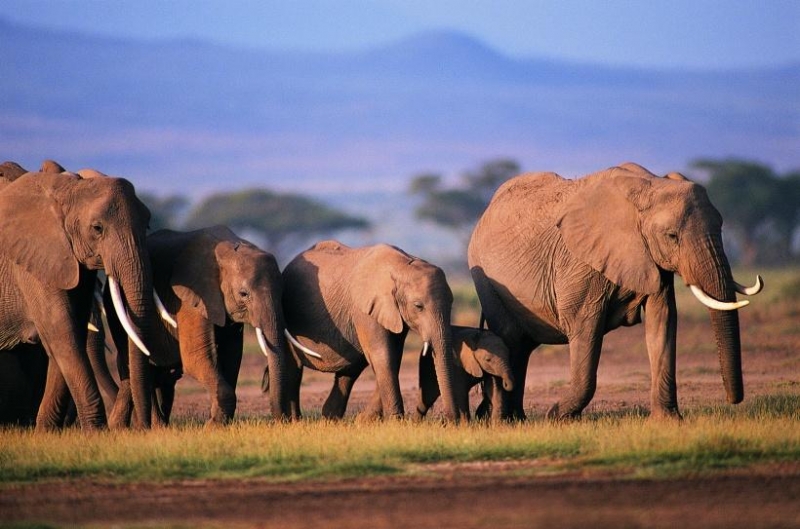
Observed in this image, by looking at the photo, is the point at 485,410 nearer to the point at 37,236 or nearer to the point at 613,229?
the point at 613,229

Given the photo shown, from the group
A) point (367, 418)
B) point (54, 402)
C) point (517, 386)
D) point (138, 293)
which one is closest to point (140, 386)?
point (54, 402)

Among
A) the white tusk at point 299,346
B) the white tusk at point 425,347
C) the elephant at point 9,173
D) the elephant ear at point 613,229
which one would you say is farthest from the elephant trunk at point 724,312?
the elephant at point 9,173

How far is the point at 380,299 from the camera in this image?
14.0 m

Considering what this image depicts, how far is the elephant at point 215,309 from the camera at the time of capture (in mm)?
13680

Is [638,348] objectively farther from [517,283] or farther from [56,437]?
[56,437]

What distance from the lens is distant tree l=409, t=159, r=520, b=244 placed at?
6650 cm

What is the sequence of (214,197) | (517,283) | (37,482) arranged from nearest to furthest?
(37,482), (517,283), (214,197)

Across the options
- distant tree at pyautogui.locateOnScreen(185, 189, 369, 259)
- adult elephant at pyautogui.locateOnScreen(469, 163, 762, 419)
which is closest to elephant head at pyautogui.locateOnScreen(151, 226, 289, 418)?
adult elephant at pyautogui.locateOnScreen(469, 163, 762, 419)

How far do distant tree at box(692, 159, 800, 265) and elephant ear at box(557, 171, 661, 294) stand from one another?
47.9 m

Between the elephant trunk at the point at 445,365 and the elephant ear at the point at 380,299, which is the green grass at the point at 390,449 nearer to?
the elephant trunk at the point at 445,365

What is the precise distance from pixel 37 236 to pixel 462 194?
5383cm

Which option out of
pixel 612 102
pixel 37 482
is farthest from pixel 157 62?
pixel 37 482

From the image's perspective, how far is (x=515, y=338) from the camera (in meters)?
14.8

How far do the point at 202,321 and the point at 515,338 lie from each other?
3.06 meters
